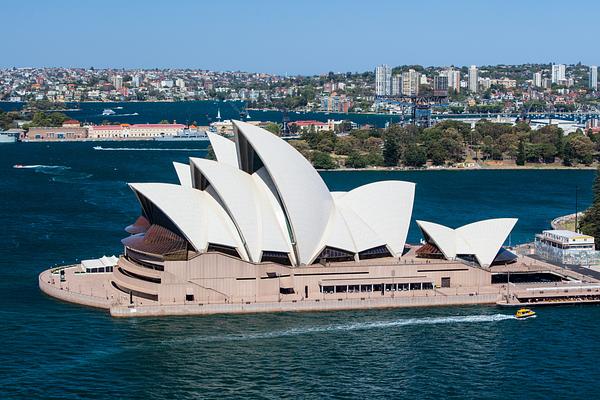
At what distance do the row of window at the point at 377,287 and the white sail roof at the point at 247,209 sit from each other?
8.07 ft

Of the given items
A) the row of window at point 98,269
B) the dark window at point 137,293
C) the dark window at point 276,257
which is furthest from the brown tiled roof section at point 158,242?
the dark window at point 276,257

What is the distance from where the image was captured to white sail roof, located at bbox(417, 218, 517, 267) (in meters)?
→ 42.9

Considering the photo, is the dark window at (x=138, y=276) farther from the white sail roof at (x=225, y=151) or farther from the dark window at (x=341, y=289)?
the dark window at (x=341, y=289)

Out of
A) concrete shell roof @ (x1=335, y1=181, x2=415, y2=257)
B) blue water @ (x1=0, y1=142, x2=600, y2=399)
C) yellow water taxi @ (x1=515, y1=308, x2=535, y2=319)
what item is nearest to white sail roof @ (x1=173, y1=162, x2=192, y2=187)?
blue water @ (x1=0, y1=142, x2=600, y2=399)

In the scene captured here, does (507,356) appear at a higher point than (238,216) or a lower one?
lower

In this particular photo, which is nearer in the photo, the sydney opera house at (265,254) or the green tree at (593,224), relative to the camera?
the sydney opera house at (265,254)

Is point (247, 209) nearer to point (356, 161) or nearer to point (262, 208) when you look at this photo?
point (262, 208)

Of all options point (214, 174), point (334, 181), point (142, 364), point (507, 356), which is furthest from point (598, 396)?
point (334, 181)

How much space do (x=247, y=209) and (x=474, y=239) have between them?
1051 centimetres

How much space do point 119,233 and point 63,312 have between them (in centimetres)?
1792

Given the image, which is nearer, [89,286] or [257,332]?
[257,332]

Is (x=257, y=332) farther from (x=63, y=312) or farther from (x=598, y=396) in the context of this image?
(x=598, y=396)

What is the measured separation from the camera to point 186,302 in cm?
3884

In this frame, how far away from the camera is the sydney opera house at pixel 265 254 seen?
129 feet
